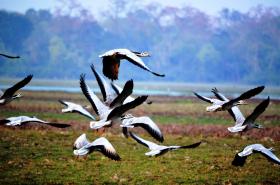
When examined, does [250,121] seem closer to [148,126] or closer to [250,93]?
[250,93]

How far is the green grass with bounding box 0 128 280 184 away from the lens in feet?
44.5

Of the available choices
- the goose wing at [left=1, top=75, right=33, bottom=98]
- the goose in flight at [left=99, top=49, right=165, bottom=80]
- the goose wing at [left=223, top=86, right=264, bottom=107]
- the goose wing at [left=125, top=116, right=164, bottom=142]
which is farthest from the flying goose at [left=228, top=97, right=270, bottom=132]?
the goose wing at [left=1, top=75, right=33, bottom=98]

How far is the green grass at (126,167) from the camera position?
1356 centimetres

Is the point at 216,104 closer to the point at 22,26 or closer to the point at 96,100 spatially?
the point at 96,100

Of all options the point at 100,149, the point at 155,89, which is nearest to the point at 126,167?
the point at 100,149

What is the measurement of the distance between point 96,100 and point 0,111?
969 inches

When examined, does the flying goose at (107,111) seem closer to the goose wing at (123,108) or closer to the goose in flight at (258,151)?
the goose wing at (123,108)

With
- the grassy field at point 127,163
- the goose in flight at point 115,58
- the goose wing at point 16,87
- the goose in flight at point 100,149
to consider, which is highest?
the goose in flight at point 115,58

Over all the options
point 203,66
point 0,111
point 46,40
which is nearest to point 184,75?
point 203,66

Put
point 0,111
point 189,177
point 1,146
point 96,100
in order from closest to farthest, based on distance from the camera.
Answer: point 96,100, point 189,177, point 1,146, point 0,111

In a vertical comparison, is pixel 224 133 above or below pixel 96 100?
below

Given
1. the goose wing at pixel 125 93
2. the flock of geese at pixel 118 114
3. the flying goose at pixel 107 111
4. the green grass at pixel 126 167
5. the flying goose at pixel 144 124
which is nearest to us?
the goose wing at pixel 125 93

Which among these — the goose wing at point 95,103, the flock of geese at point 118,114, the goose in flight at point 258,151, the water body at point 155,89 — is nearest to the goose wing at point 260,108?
the flock of geese at point 118,114

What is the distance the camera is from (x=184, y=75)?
630 feet
